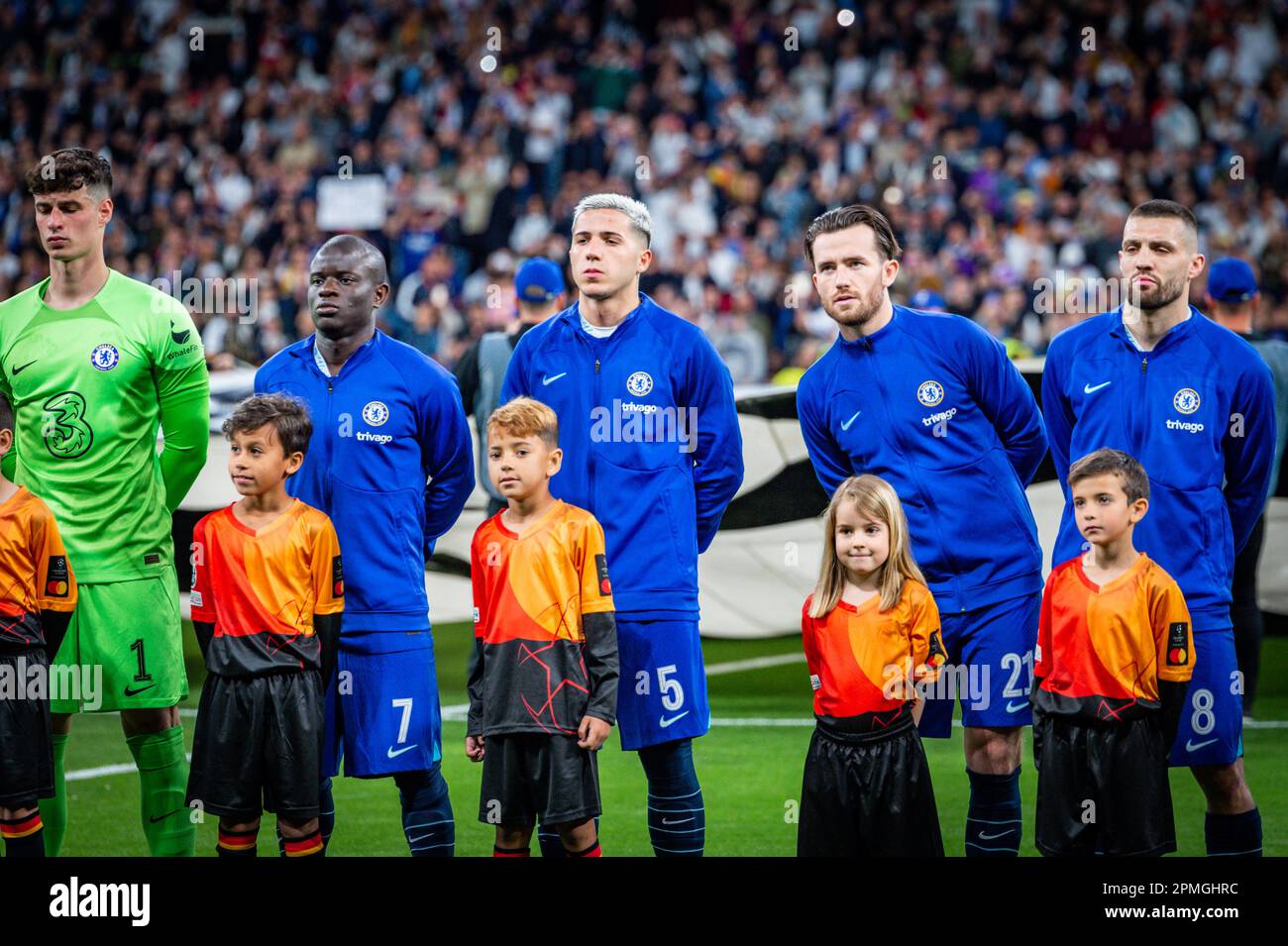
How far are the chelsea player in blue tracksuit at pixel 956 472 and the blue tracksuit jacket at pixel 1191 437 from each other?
211 millimetres

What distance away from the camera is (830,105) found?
A: 15.8m

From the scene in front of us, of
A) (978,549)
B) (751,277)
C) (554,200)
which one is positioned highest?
(554,200)

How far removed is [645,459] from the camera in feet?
13.9

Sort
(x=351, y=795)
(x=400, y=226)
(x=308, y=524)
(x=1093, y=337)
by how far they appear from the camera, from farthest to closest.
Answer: (x=400, y=226) → (x=351, y=795) → (x=1093, y=337) → (x=308, y=524)

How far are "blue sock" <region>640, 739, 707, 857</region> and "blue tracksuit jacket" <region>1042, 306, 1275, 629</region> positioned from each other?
47.0 inches

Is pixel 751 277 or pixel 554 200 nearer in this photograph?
pixel 751 277

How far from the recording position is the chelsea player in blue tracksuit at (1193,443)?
13.6 feet

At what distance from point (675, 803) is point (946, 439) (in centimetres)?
126

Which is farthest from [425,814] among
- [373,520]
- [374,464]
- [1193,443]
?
[1193,443]

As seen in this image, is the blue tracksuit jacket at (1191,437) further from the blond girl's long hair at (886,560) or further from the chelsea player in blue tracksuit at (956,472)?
the blond girl's long hair at (886,560)

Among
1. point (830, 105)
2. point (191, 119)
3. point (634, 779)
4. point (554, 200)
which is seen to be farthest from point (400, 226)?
point (634, 779)
